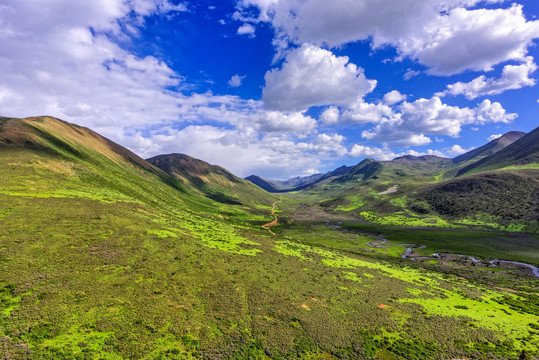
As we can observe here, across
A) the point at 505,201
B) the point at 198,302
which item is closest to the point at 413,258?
the point at 198,302

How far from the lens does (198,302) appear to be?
34406 mm

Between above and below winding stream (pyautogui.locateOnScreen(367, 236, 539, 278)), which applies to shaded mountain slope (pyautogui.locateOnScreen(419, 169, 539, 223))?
above

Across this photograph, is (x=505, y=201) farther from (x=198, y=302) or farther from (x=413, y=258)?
(x=198, y=302)

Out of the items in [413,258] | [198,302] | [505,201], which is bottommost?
[413,258]

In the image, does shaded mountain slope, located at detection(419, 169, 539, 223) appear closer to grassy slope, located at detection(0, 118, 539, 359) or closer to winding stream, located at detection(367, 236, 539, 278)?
winding stream, located at detection(367, 236, 539, 278)

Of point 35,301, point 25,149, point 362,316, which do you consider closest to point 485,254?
point 362,316

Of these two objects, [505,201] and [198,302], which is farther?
[505,201]

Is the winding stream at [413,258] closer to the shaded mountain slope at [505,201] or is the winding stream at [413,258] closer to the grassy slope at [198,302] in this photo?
the grassy slope at [198,302]

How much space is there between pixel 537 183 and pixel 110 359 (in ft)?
955

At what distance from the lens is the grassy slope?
25359 millimetres

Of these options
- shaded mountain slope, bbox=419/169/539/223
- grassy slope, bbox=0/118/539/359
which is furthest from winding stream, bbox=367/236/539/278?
shaded mountain slope, bbox=419/169/539/223

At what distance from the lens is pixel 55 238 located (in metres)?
42.0

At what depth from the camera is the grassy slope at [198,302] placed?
998 inches

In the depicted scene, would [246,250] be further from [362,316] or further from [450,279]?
[450,279]
